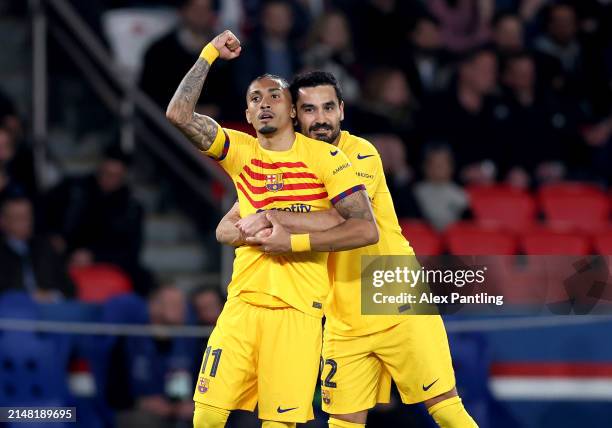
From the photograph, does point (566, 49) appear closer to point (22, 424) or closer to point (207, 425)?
point (22, 424)

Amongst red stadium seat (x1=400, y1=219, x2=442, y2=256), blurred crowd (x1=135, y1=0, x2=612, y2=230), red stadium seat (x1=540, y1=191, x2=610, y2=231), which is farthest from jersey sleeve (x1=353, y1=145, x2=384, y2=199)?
red stadium seat (x1=540, y1=191, x2=610, y2=231)

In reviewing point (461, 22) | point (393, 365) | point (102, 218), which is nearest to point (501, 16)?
point (461, 22)

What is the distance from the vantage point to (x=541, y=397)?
943cm

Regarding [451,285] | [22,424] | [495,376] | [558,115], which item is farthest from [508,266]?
[22,424]

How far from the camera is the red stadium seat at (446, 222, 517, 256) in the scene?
10.3 m

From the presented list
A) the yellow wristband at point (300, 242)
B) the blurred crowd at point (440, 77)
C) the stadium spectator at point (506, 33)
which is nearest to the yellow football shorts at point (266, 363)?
the yellow wristband at point (300, 242)

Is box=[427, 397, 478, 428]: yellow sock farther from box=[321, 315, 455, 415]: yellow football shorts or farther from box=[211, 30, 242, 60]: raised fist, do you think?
box=[211, 30, 242, 60]: raised fist

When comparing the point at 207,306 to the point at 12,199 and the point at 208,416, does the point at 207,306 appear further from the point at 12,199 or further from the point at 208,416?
the point at 208,416

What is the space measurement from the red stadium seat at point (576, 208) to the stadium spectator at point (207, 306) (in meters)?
3.15

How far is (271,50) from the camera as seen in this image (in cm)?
1124

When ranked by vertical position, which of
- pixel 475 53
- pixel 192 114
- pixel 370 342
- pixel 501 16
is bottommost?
pixel 370 342

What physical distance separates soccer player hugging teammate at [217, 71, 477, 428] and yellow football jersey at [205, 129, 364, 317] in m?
0.32

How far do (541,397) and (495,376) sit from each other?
0.33 m

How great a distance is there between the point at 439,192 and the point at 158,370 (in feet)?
9.51
